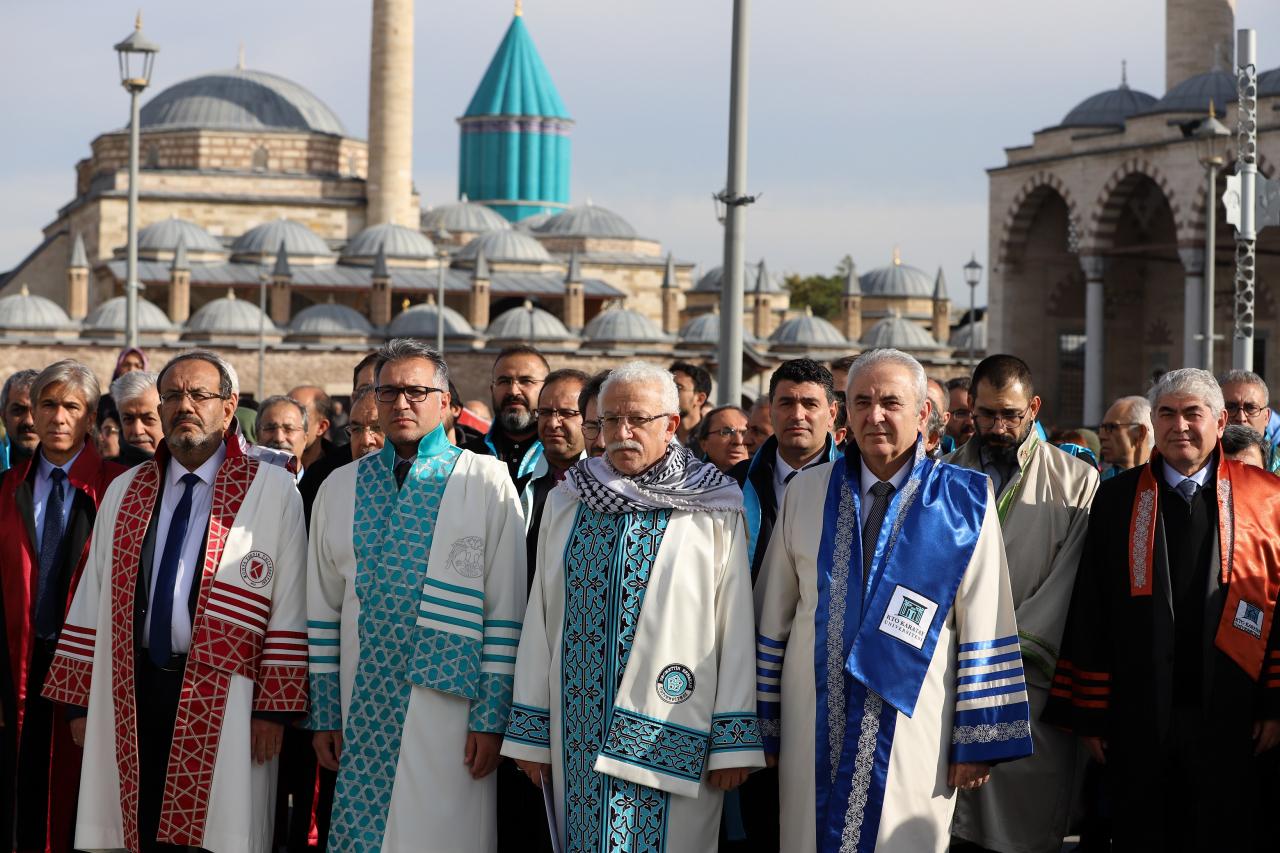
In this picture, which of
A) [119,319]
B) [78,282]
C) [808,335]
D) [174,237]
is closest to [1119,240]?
[808,335]

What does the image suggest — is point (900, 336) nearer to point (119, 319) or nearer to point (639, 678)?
point (119, 319)

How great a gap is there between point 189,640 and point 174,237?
44220 millimetres

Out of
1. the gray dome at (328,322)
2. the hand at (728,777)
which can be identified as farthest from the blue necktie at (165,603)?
the gray dome at (328,322)

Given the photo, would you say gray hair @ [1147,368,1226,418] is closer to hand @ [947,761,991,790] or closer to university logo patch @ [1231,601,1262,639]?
university logo patch @ [1231,601,1262,639]

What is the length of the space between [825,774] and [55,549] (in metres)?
2.67

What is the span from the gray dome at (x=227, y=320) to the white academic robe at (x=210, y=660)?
38651mm

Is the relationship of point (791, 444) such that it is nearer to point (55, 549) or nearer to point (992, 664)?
point (992, 664)

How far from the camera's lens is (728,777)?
427cm

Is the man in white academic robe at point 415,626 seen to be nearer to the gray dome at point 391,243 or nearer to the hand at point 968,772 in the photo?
the hand at point 968,772

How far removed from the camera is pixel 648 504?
4312 millimetres

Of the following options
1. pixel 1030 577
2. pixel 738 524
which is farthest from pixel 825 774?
pixel 1030 577

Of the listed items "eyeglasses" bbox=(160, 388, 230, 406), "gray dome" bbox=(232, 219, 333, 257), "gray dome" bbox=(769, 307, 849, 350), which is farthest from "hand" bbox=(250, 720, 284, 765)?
"gray dome" bbox=(769, 307, 849, 350)

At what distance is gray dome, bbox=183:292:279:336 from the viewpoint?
141ft

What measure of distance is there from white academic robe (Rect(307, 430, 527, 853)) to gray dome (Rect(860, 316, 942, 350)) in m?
44.5
